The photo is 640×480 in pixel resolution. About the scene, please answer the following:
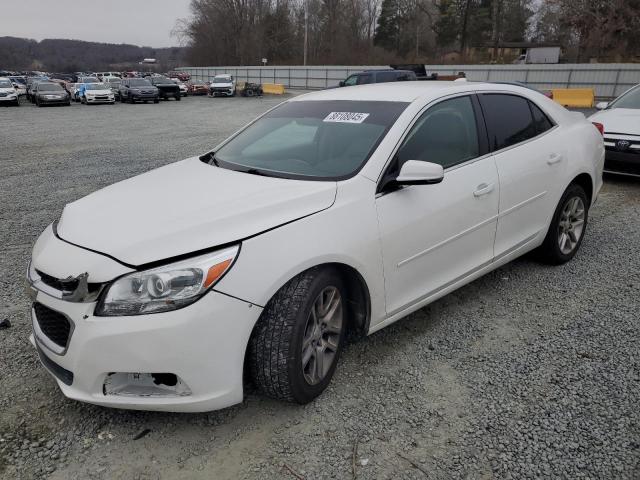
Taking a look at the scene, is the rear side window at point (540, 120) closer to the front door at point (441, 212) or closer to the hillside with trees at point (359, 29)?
the front door at point (441, 212)

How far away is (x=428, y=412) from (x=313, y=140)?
1.81m

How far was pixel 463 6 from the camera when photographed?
2366 inches

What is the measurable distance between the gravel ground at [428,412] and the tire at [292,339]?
190 mm

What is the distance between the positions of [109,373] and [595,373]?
8.55 ft

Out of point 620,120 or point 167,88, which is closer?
point 620,120

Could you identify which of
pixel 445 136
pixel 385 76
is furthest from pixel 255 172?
pixel 385 76

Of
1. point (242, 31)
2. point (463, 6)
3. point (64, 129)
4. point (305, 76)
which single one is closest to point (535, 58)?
point (463, 6)

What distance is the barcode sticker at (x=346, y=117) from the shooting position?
332 cm

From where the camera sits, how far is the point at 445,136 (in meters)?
3.37

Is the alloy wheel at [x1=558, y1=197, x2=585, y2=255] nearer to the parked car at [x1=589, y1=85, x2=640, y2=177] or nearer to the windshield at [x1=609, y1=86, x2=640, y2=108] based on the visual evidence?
the parked car at [x1=589, y1=85, x2=640, y2=177]

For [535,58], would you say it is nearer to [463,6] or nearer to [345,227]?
[463,6]

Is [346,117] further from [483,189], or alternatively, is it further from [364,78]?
[364,78]

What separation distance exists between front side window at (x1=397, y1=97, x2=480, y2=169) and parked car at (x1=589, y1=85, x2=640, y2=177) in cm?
453

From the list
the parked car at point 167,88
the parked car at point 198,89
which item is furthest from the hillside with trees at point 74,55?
the parked car at point 167,88
